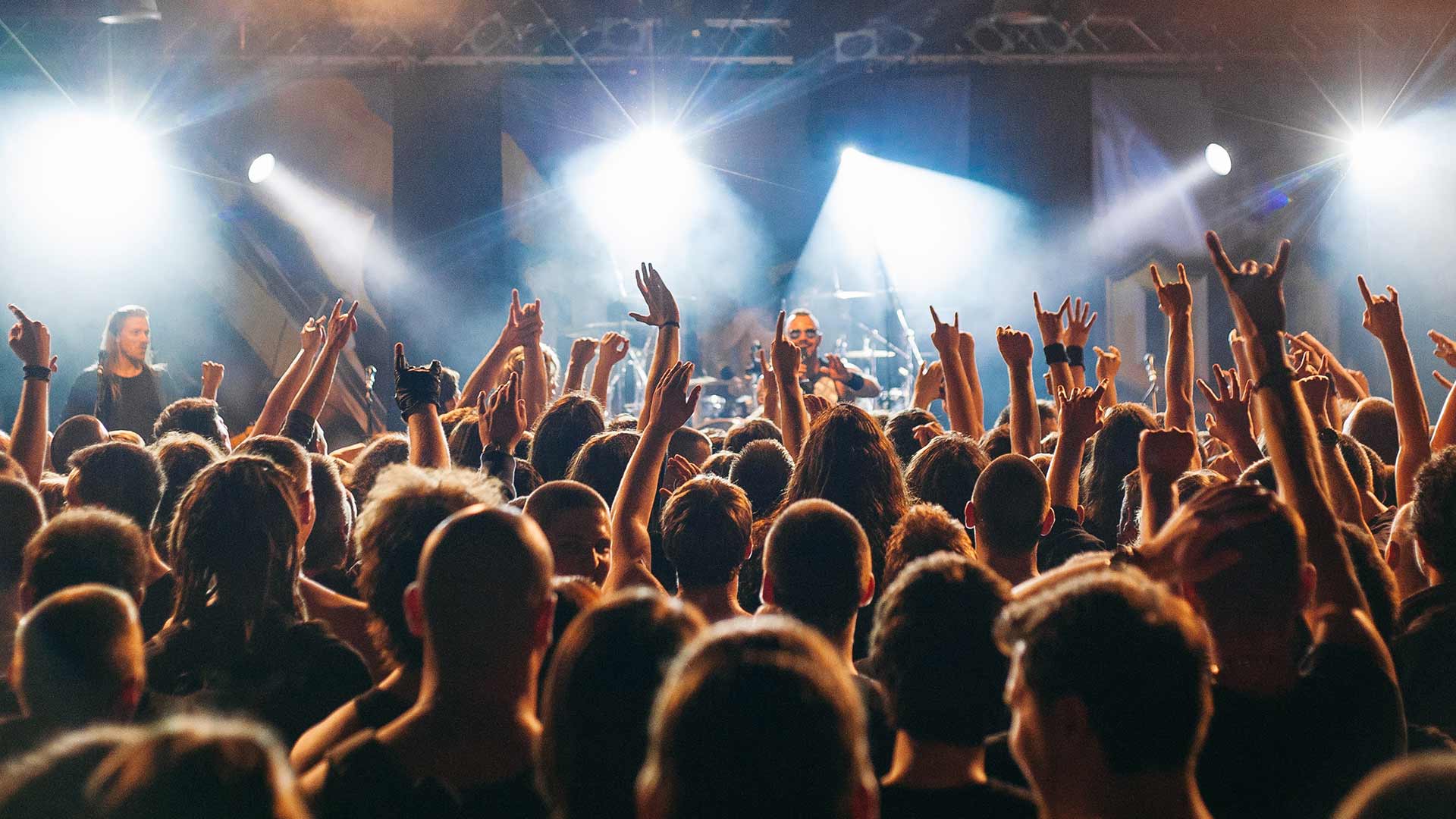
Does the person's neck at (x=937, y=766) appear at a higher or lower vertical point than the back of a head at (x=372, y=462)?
lower

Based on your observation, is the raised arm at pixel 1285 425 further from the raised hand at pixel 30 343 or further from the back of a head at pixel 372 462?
the raised hand at pixel 30 343

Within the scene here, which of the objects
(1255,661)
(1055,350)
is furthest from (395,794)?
(1055,350)

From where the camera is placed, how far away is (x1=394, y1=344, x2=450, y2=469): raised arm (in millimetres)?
3822

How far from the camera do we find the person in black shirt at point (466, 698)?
1.59 metres

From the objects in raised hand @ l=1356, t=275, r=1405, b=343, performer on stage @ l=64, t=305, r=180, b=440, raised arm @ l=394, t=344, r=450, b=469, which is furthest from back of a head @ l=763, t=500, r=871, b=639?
performer on stage @ l=64, t=305, r=180, b=440

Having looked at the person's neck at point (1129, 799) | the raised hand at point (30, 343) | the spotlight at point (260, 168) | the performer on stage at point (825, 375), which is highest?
the spotlight at point (260, 168)

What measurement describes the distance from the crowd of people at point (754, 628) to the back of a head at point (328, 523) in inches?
0.5

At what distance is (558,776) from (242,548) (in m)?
1.27

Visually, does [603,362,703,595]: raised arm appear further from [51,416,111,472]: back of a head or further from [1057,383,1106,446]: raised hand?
[51,416,111,472]: back of a head

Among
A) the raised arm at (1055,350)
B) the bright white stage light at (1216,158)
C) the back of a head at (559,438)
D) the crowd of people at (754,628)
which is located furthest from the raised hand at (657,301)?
the bright white stage light at (1216,158)

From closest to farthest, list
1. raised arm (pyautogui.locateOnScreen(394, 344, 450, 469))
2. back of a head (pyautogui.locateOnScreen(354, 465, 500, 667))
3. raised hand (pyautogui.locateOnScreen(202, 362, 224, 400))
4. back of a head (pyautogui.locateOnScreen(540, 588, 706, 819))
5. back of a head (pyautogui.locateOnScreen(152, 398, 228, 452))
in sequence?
back of a head (pyautogui.locateOnScreen(540, 588, 706, 819)), back of a head (pyautogui.locateOnScreen(354, 465, 500, 667)), raised arm (pyautogui.locateOnScreen(394, 344, 450, 469)), back of a head (pyautogui.locateOnScreen(152, 398, 228, 452)), raised hand (pyautogui.locateOnScreen(202, 362, 224, 400))

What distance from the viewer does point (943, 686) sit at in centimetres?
175

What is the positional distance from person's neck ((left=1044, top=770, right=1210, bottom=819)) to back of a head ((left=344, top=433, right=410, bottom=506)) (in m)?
3.22

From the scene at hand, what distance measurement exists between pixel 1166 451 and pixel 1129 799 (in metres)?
1.68
